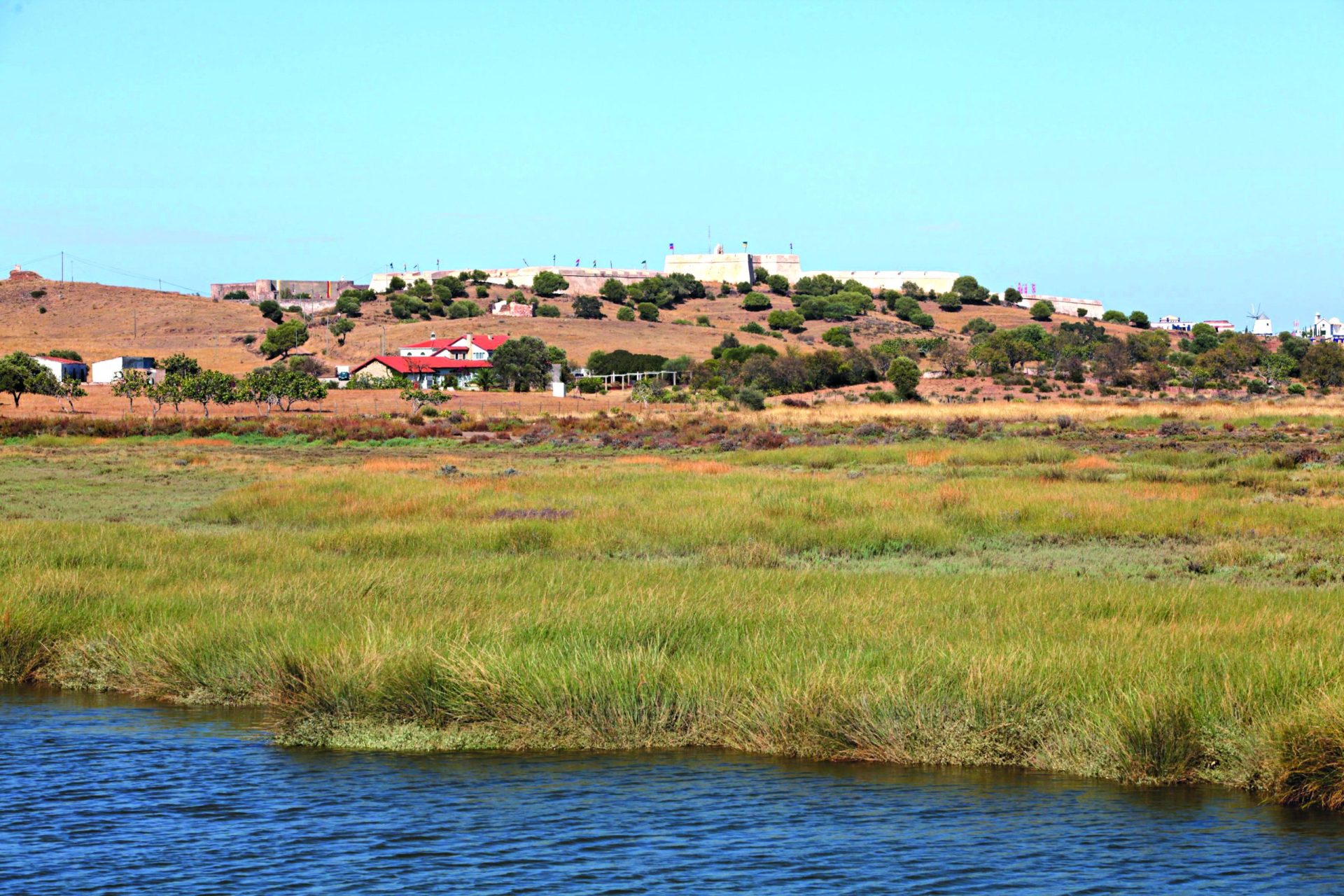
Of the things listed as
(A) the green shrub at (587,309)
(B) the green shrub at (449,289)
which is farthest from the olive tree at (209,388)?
(B) the green shrub at (449,289)

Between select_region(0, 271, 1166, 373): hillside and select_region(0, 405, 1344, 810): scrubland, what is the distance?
10209 cm

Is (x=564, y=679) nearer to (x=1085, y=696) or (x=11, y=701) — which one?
(x=1085, y=696)

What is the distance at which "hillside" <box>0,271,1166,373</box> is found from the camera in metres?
135

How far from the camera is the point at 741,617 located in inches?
582

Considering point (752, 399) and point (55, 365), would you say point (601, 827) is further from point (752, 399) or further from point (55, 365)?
point (55, 365)

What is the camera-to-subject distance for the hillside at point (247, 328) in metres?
135

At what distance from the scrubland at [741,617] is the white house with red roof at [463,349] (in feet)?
299

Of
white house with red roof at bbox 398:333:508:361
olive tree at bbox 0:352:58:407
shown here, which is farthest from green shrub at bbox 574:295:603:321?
olive tree at bbox 0:352:58:407

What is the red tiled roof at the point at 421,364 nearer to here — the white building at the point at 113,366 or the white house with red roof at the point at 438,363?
the white house with red roof at the point at 438,363

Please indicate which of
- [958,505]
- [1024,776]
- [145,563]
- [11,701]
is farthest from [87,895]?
[958,505]

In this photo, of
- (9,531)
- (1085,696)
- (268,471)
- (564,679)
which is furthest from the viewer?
(268,471)

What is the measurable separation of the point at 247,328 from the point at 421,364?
47.4m

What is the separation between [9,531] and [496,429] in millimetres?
45738

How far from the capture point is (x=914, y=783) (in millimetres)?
11133
